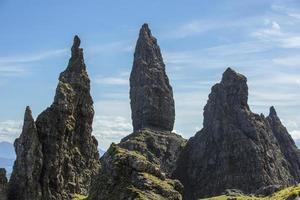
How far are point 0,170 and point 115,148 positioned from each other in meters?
77.7

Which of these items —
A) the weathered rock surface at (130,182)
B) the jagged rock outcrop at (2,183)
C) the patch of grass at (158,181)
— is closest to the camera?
the weathered rock surface at (130,182)

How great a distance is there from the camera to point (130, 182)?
120812 millimetres

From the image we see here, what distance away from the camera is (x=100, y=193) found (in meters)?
126

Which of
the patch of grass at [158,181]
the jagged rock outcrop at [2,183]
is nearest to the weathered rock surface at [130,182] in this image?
the patch of grass at [158,181]

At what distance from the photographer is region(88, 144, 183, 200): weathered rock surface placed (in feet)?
384

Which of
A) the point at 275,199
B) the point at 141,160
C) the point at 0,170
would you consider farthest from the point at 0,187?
the point at 275,199

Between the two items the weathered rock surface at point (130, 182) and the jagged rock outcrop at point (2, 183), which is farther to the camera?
the jagged rock outcrop at point (2, 183)

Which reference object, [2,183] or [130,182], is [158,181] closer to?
[130,182]

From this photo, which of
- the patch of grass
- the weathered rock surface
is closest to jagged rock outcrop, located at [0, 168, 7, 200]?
the weathered rock surface

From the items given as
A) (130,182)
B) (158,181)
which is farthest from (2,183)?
(158,181)

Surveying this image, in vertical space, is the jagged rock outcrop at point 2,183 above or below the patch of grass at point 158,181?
above

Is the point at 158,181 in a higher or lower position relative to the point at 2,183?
lower

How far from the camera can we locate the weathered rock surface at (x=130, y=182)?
117 metres

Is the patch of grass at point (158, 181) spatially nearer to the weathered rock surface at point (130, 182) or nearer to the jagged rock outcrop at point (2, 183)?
the weathered rock surface at point (130, 182)
